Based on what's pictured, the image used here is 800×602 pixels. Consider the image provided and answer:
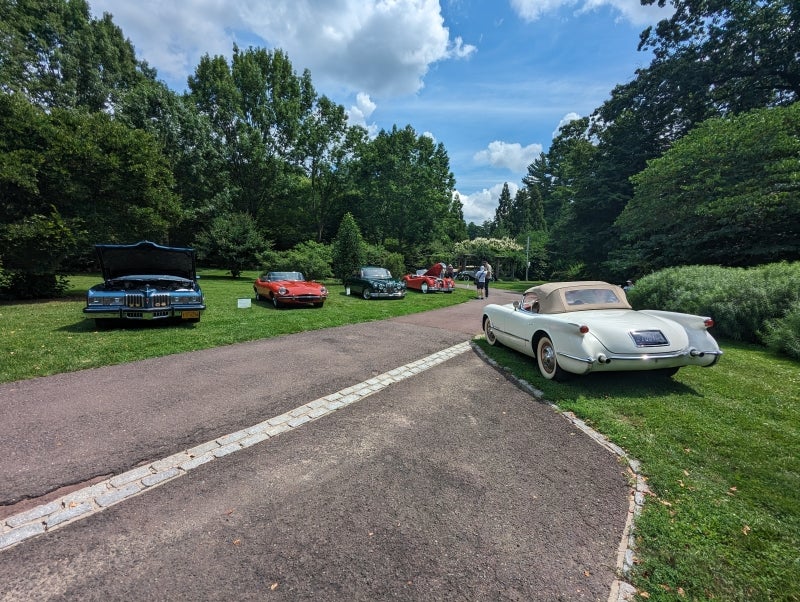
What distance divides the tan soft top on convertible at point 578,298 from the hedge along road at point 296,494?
5.68ft

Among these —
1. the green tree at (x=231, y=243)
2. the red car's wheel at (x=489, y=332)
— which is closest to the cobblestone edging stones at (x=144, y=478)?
the red car's wheel at (x=489, y=332)

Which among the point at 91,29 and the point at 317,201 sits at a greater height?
the point at 91,29

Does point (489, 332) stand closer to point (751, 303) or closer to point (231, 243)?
point (751, 303)

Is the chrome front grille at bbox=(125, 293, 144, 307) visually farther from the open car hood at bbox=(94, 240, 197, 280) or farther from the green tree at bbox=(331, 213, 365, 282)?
the green tree at bbox=(331, 213, 365, 282)

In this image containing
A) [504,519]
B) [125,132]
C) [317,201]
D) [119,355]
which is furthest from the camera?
[317,201]

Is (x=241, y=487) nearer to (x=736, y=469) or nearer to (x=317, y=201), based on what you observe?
(x=736, y=469)

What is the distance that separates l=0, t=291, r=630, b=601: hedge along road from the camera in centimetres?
179

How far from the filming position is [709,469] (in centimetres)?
279

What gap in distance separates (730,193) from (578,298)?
15153 millimetres

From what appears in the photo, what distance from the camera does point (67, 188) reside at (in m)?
11.0

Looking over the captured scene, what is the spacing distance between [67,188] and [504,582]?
15991 millimetres

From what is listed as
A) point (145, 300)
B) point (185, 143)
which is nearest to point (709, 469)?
point (145, 300)

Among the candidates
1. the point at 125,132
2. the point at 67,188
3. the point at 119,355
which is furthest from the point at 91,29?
the point at 119,355

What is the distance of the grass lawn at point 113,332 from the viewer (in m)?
5.25
